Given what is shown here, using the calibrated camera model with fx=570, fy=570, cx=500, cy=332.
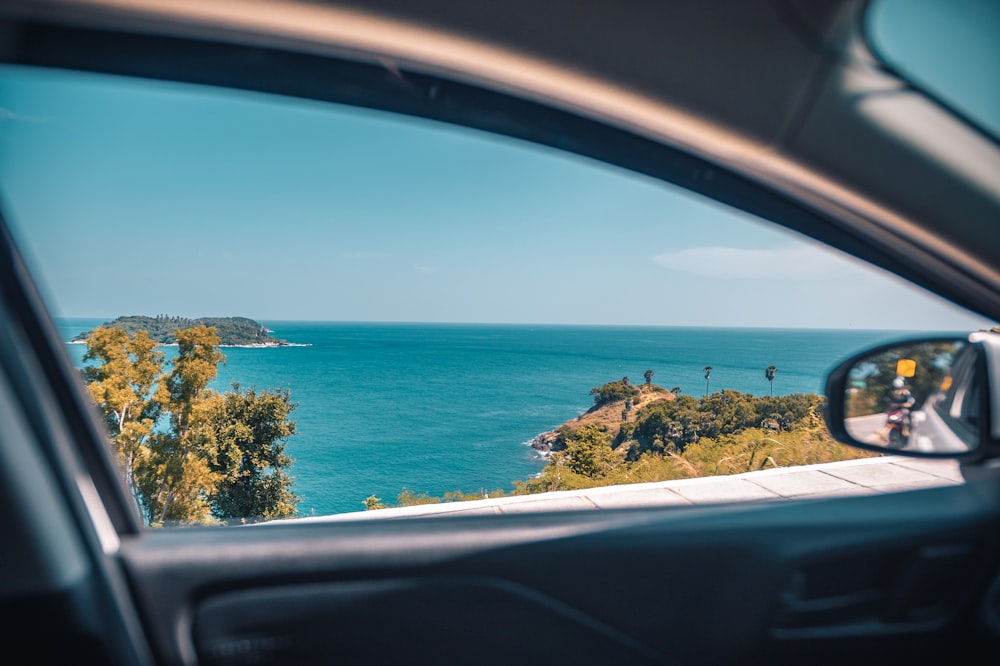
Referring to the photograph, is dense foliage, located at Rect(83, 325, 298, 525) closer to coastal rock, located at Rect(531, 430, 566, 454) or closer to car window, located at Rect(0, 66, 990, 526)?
car window, located at Rect(0, 66, 990, 526)

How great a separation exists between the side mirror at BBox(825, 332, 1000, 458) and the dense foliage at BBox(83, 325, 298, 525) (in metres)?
1.90

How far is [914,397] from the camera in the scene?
1.41 metres

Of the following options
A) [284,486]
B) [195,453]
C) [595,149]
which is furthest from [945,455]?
[284,486]

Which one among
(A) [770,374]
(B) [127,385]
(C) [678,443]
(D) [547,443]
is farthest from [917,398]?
(D) [547,443]

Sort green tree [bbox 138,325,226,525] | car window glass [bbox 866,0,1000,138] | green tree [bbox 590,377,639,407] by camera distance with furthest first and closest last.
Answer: green tree [bbox 590,377,639,407] < green tree [bbox 138,325,226,525] < car window glass [bbox 866,0,1000,138]

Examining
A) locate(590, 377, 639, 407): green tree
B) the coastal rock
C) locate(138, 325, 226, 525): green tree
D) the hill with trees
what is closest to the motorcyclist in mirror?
the hill with trees

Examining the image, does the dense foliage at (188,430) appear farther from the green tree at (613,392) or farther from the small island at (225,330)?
the green tree at (613,392)

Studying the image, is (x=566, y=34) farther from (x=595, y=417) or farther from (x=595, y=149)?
(x=595, y=417)

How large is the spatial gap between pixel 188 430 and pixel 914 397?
3.96 m

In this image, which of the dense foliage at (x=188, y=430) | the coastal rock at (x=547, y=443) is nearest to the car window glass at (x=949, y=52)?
the dense foliage at (x=188, y=430)

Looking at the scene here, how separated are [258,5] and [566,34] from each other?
22.5 inches

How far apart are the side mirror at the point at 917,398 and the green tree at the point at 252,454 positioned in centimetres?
340

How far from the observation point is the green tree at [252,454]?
4.32 m

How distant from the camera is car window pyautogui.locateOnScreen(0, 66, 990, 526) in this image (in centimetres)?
157
